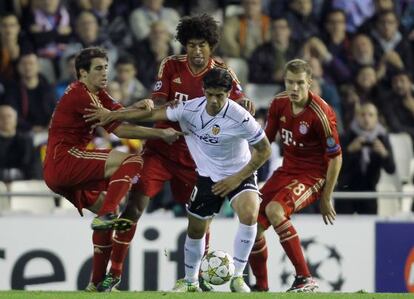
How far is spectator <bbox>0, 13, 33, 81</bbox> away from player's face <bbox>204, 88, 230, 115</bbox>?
6041 mm

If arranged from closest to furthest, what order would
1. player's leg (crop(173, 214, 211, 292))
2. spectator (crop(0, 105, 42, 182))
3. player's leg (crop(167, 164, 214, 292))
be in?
player's leg (crop(173, 214, 211, 292)) < player's leg (crop(167, 164, 214, 292)) < spectator (crop(0, 105, 42, 182))

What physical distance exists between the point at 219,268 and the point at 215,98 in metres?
1.51

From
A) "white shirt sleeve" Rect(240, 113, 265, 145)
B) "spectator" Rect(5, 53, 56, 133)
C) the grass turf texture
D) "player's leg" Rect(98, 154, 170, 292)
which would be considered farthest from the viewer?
"spectator" Rect(5, 53, 56, 133)

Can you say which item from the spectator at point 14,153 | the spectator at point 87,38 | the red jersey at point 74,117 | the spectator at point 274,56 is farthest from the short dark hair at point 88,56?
the spectator at point 274,56

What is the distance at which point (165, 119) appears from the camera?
43.3 feet

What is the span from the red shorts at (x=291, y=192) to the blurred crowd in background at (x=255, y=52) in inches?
139

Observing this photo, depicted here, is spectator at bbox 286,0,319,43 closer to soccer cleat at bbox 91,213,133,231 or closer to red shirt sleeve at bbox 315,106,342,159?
red shirt sleeve at bbox 315,106,342,159

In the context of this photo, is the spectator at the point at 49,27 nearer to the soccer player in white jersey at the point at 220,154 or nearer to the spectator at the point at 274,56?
the spectator at the point at 274,56

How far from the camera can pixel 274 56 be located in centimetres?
1883

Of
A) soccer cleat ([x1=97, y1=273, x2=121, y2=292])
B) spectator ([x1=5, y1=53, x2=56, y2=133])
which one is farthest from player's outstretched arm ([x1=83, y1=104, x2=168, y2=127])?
spectator ([x1=5, y1=53, x2=56, y2=133])

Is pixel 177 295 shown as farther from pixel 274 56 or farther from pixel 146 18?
pixel 146 18

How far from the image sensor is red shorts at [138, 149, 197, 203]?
13625mm

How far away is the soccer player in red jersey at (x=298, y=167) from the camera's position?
13.6 metres

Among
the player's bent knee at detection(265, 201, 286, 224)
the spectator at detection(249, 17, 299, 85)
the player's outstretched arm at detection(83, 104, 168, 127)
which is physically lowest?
the player's bent knee at detection(265, 201, 286, 224)
